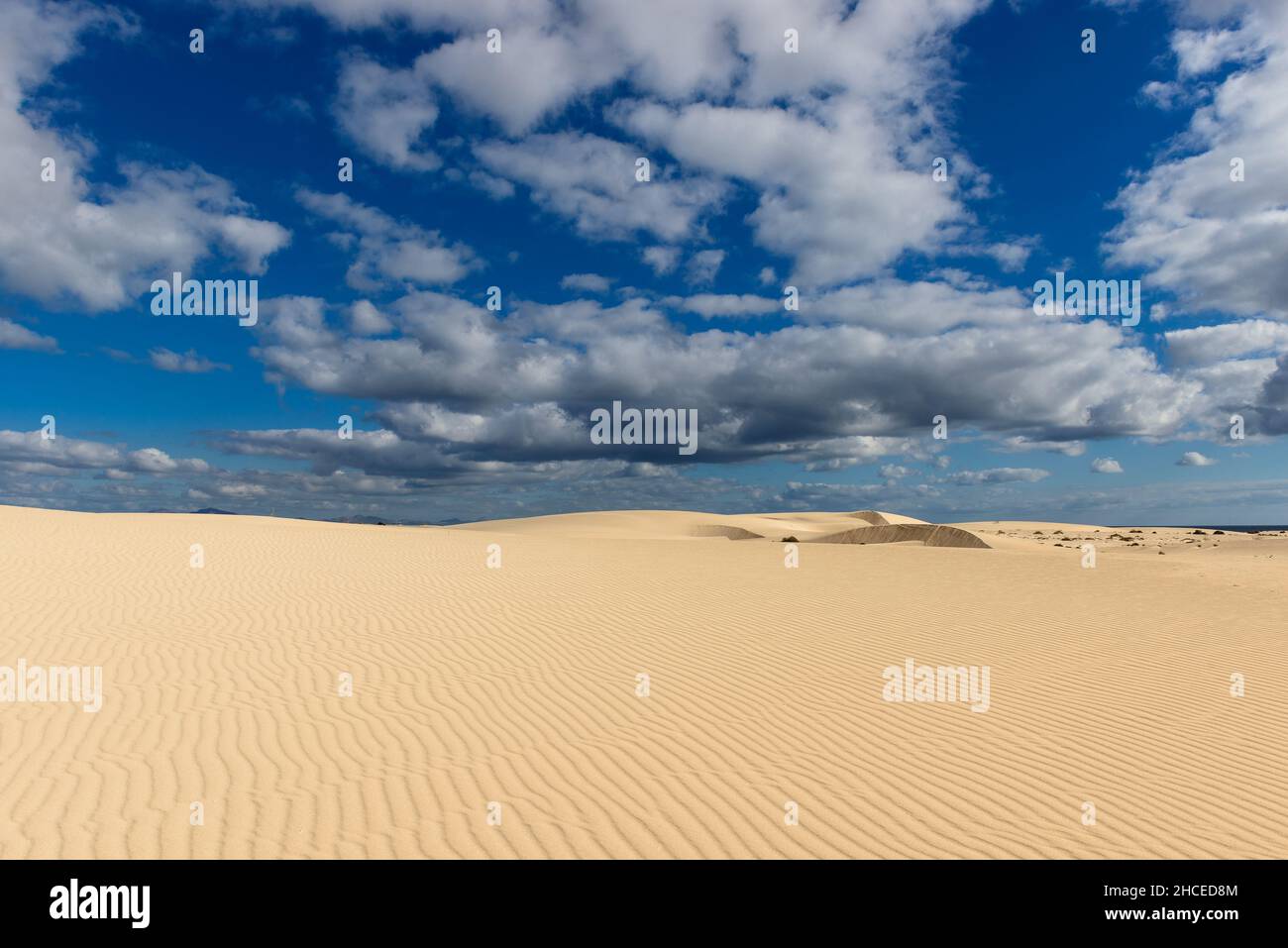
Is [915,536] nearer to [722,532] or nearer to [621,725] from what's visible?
[722,532]

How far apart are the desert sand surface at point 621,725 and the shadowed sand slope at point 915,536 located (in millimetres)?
20702

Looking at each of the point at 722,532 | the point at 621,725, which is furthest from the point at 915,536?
the point at 621,725

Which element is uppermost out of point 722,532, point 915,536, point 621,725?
point 915,536

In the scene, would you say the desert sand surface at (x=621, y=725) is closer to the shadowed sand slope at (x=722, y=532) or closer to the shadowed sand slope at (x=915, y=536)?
the shadowed sand slope at (x=915, y=536)

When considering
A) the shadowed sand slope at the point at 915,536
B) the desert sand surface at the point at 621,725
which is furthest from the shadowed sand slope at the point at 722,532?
the desert sand surface at the point at 621,725

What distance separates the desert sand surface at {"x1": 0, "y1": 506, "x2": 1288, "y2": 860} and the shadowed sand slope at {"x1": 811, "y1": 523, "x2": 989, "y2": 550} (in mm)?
20702

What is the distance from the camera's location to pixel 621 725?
796cm

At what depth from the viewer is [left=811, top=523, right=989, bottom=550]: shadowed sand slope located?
126ft

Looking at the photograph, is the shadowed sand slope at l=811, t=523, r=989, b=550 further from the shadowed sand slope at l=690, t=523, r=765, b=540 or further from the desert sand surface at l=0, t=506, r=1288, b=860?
the desert sand surface at l=0, t=506, r=1288, b=860

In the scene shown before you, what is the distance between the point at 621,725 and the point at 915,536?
127 ft

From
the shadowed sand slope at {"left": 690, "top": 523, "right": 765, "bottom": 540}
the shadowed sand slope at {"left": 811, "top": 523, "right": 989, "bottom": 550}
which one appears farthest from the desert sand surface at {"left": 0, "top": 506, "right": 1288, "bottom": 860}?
the shadowed sand slope at {"left": 690, "top": 523, "right": 765, "bottom": 540}

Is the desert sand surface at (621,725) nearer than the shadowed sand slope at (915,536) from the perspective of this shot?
Yes

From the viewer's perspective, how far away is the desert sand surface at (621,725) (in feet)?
18.0
